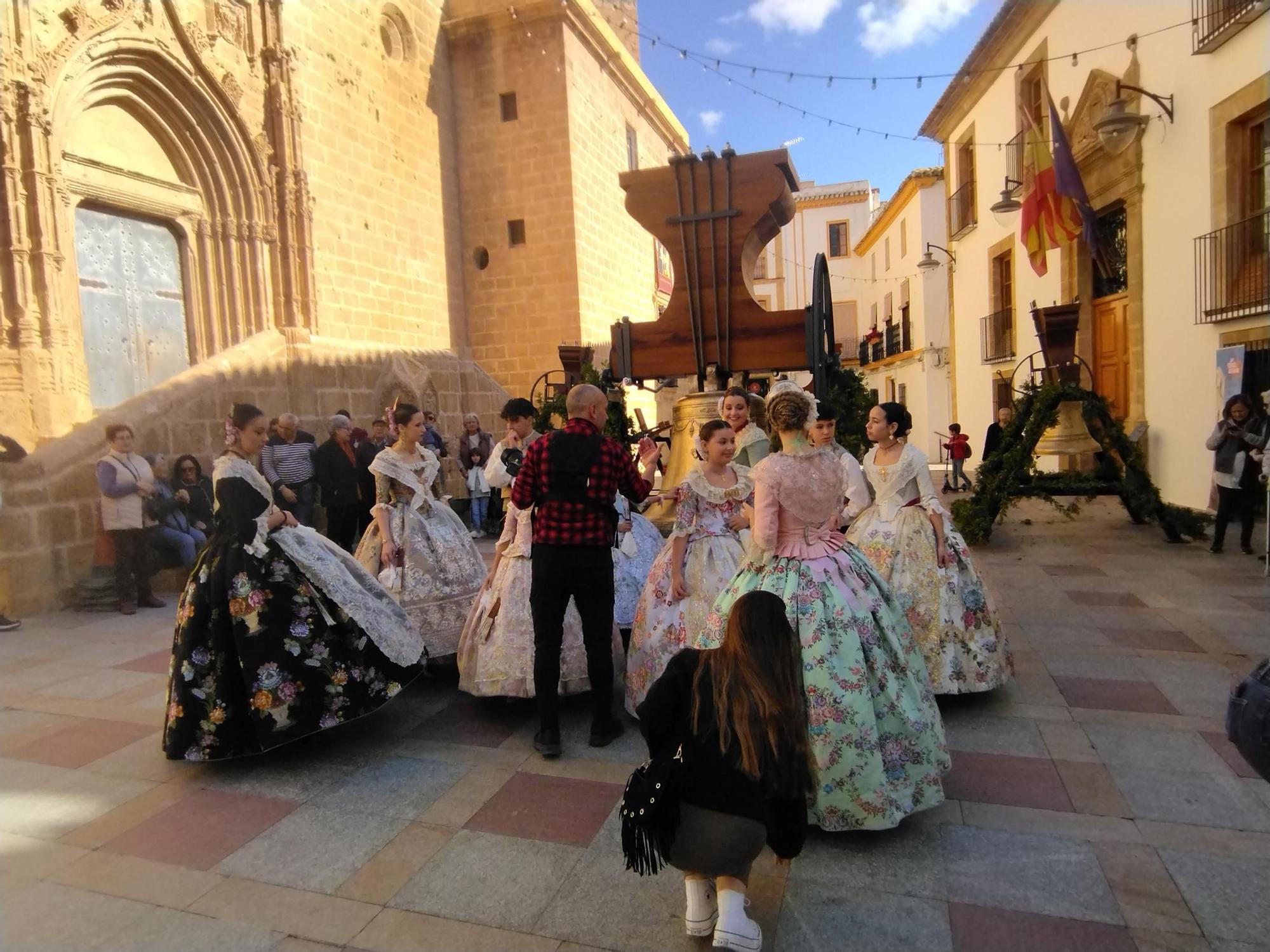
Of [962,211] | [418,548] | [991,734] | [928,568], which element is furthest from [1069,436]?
[962,211]

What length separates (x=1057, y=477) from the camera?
8414 mm

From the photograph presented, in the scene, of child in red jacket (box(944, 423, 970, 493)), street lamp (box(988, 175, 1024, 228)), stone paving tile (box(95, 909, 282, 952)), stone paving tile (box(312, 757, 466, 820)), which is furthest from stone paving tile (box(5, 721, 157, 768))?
street lamp (box(988, 175, 1024, 228))

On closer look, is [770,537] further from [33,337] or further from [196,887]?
[33,337]

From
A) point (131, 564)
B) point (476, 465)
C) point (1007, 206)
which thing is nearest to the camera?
point (131, 564)

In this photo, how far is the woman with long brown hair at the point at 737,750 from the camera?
6.61 feet

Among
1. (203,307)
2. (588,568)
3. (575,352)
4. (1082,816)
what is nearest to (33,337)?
(203,307)

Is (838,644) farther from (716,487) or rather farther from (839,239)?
(839,239)

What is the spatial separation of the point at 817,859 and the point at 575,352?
15.2 ft

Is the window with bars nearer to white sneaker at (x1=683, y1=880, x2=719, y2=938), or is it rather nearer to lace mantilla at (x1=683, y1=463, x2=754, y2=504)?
lace mantilla at (x1=683, y1=463, x2=754, y2=504)

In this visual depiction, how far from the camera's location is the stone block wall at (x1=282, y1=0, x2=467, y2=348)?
11.2 m

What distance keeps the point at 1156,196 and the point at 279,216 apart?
1138 centimetres

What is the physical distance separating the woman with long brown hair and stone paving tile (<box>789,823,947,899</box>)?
0.45 meters

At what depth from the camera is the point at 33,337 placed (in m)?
7.43

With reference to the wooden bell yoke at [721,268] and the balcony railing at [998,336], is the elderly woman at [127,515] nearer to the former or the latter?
the wooden bell yoke at [721,268]
